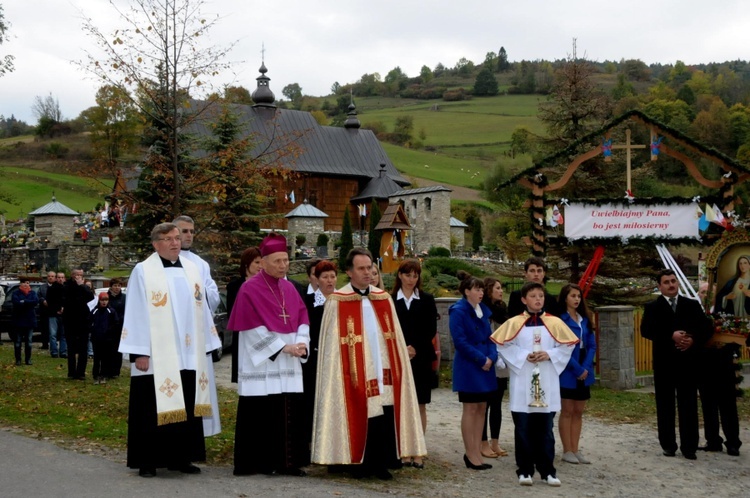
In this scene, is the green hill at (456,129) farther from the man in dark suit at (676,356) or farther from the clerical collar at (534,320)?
the clerical collar at (534,320)

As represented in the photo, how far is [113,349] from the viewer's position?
43.9ft

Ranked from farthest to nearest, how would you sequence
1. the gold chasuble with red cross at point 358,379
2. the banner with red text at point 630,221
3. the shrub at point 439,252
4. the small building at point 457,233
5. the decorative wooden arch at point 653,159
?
the small building at point 457,233 → the shrub at point 439,252 → the decorative wooden arch at point 653,159 → the banner with red text at point 630,221 → the gold chasuble with red cross at point 358,379

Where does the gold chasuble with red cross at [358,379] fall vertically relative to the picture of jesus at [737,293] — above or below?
below

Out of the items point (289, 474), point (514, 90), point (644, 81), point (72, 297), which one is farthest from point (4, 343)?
point (644, 81)

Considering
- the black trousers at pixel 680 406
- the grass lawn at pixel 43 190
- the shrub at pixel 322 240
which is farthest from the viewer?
the grass lawn at pixel 43 190

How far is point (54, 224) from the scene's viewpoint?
4197 centimetres

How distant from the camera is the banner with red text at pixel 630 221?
1308cm

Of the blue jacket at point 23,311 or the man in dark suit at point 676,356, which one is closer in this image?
the man in dark suit at point 676,356

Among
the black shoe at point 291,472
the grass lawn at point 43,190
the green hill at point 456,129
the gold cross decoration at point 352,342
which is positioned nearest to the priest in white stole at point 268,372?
the black shoe at point 291,472

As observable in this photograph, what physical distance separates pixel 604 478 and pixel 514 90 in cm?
12859

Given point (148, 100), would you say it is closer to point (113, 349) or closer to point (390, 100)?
point (113, 349)

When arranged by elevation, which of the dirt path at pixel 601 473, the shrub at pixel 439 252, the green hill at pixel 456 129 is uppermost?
the green hill at pixel 456 129

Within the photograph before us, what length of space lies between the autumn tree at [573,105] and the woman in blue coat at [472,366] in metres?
14.6

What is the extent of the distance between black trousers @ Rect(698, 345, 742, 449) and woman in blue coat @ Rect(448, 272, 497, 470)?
2.69 metres
